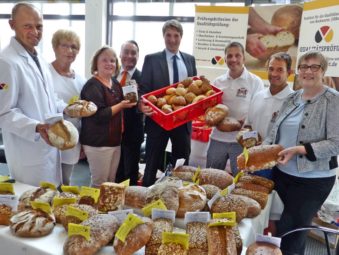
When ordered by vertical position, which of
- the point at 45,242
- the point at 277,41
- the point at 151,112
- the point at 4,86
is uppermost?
the point at 277,41

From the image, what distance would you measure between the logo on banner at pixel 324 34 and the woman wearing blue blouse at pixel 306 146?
143 cm

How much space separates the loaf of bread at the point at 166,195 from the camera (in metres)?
1.25

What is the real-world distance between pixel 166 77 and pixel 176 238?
165 cm

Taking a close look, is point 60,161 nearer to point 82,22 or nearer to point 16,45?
point 16,45

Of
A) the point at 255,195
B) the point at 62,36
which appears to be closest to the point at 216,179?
the point at 255,195

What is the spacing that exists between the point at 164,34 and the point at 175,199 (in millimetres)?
1556

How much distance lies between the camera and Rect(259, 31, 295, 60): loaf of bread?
11.2ft

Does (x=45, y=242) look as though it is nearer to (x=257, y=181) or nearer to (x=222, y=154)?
(x=257, y=181)

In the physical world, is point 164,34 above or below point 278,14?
below

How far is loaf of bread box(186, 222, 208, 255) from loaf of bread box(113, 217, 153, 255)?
146 mm

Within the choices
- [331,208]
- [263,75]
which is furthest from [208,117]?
[263,75]

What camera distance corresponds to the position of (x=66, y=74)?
213cm

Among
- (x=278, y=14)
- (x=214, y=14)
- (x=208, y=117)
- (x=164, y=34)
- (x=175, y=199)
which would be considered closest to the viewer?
(x=175, y=199)

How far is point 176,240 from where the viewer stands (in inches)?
40.7
